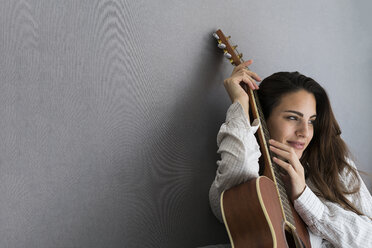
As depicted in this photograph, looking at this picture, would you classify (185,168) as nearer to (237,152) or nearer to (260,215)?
(237,152)

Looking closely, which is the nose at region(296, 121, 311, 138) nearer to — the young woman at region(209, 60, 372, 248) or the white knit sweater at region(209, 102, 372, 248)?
the young woman at region(209, 60, 372, 248)

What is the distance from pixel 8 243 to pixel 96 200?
0.21 metres

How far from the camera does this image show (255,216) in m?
0.84

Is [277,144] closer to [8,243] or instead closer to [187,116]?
[187,116]

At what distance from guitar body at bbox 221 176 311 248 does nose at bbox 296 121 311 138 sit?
31 cm

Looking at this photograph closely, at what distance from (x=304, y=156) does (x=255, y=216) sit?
630 millimetres

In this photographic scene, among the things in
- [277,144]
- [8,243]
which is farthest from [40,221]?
[277,144]

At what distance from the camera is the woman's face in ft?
3.90

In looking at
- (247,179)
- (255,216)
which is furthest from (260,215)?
(247,179)

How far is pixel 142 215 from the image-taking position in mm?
971

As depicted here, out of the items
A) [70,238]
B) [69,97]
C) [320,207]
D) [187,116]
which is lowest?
[320,207]

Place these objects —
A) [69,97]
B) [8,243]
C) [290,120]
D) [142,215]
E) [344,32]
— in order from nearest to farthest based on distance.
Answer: [8,243], [69,97], [142,215], [290,120], [344,32]

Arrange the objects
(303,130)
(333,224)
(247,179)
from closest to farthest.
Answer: (247,179) → (333,224) → (303,130)

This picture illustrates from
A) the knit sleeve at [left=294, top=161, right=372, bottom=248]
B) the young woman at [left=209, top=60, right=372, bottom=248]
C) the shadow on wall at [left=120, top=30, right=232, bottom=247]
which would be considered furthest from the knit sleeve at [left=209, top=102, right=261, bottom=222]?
the knit sleeve at [left=294, top=161, right=372, bottom=248]
